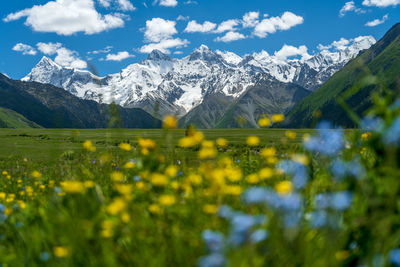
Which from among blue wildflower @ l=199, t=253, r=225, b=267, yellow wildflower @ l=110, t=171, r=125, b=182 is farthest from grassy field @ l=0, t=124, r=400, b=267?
yellow wildflower @ l=110, t=171, r=125, b=182

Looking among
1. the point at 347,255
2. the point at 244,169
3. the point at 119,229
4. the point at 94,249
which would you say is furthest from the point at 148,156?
the point at 244,169

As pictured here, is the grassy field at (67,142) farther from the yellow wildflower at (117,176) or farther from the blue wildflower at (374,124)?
the blue wildflower at (374,124)

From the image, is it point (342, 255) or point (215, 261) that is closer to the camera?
point (215, 261)

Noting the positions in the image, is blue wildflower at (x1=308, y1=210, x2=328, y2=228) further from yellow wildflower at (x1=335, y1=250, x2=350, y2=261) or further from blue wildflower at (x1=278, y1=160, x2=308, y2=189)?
blue wildflower at (x1=278, y1=160, x2=308, y2=189)

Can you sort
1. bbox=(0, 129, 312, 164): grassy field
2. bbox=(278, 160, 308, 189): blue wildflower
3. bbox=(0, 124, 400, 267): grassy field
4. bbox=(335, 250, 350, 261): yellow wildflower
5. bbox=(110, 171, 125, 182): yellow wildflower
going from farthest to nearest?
bbox=(0, 129, 312, 164): grassy field
bbox=(110, 171, 125, 182): yellow wildflower
bbox=(278, 160, 308, 189): blue wildflower
bbox=(335, 250, 350, 261): yellow wildflower
bbox=(0, 124, 400, 267): grassy field

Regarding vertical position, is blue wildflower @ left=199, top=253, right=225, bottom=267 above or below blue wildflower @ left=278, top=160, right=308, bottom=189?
below

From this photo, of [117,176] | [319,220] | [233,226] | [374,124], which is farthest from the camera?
[117,176]

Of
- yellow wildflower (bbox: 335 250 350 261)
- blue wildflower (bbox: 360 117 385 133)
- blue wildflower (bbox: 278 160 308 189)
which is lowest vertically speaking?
yellow wildflower (bbox: 335 250 350 261)

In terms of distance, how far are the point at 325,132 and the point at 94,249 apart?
2.72m

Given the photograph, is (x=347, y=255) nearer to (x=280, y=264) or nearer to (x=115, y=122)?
(x=280, y=264)

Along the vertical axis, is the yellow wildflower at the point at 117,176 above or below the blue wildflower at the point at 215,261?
above

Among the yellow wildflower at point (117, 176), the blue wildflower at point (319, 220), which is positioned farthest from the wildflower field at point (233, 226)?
the yellow wildflower at point (117, 176)

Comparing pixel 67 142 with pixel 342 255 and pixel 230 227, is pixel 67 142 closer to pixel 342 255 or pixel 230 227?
pixel 230 227

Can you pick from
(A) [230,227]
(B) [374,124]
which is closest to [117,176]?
(A) [230,227]
